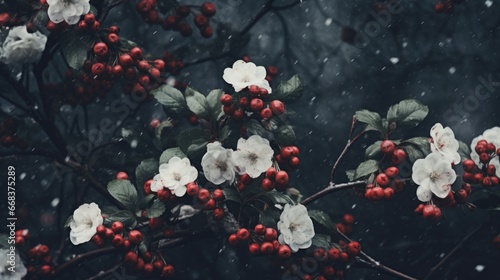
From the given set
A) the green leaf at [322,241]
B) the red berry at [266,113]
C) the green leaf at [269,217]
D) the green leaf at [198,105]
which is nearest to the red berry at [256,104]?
the red berry at [266,113]

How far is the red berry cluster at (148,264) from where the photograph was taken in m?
1.83

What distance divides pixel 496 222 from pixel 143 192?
3.01 feet

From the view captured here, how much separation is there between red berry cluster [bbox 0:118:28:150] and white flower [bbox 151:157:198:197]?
0.45 meters

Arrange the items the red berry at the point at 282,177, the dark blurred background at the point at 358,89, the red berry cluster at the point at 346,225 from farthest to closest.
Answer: the dark blurred background at the point at 358,89
the red berry cluster at the point at 346,225
the red berry at the point at 282,177

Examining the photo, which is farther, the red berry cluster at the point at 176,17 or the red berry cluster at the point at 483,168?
the red berry cluster at the point at 176,17

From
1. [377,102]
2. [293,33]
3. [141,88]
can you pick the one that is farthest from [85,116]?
[377,102]

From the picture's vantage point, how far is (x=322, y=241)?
6.40 ft

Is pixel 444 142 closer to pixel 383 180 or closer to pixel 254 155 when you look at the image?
pixel 383 180

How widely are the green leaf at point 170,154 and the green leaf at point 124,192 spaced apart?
0.09 m

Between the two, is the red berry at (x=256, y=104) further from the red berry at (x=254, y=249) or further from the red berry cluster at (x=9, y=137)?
the red berry cluster at (x=9, y=137)

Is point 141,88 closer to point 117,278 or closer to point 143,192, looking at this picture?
point 143,192

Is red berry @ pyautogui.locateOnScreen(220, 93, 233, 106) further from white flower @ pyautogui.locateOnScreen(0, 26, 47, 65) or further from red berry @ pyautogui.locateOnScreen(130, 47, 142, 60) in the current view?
white flower @ pyautogui.locateOnScreen(0, 26, 47, 65)

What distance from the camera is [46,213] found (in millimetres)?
2348

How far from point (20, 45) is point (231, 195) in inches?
23.9
